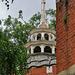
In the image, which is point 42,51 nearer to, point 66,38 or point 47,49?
point 47,49

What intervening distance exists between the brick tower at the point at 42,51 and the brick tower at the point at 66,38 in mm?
16533

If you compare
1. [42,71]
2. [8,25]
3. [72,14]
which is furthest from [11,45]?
[8,25]

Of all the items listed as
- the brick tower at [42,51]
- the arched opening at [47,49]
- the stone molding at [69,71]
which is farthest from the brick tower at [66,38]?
the arched opening at [47,49]

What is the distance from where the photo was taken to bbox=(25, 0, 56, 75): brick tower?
80.8 ft

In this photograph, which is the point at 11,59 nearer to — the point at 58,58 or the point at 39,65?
the point at 39,65

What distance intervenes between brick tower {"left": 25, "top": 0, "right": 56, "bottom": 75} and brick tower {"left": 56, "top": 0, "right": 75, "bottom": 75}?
54.2 feet

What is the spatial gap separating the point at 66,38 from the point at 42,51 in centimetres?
2128

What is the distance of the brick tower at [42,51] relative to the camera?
2462 cm

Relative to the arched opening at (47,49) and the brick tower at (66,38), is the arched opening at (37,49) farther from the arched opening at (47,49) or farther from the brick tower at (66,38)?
the brick tower at (66,38)

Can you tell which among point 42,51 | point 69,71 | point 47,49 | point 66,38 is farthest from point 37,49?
point 69,71

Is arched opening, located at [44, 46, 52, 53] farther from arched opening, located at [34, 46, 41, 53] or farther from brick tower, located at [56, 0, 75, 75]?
brick tower, located at [56, 0, 75, 75]

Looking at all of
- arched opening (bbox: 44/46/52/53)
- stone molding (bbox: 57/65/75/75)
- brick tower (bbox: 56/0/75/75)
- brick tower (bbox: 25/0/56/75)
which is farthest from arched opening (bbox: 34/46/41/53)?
stone molding (bbox: 57/65/75/75)

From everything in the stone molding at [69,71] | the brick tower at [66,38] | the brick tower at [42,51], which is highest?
the brick tower at [42,51]

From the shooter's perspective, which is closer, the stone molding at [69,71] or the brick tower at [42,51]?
the stone molding at [69,71]
